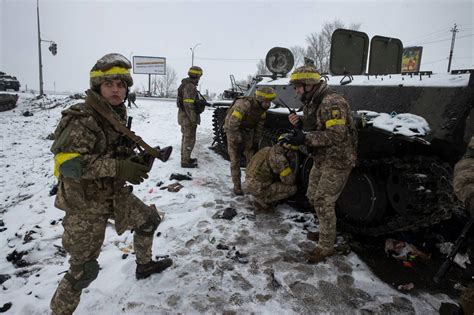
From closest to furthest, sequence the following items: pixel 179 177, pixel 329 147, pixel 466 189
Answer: pixel 466 189, pixel 329 147, pixel 179 177

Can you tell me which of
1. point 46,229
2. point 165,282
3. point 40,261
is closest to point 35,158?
point 46,229

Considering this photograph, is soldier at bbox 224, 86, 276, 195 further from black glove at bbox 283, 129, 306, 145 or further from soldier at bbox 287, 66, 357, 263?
black glove at bbox 283, 129, 306, 145

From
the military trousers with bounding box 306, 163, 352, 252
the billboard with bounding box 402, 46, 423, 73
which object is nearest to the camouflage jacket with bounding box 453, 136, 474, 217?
the military trousers with bounding box 306, 163, 352, 252

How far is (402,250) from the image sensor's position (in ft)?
13.5

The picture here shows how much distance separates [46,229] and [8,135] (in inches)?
449

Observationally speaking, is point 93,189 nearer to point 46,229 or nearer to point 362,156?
point 46,229

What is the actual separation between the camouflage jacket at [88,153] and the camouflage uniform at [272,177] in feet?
→ 9.53

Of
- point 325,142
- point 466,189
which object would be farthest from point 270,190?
point 466,189

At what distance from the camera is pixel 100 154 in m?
2.57

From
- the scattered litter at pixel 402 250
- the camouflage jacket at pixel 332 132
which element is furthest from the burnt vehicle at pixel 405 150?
the camouflage jacket at pixel 332 132

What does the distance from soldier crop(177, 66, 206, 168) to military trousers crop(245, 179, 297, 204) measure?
104 inches

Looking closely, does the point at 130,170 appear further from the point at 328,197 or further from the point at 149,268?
the point at 328,197

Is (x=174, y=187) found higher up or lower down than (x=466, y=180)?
lower down

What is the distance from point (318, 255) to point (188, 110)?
4.57m
